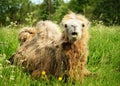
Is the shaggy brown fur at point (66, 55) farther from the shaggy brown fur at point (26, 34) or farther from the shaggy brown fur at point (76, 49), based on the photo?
the shaggy brown fur at point (26, 34)

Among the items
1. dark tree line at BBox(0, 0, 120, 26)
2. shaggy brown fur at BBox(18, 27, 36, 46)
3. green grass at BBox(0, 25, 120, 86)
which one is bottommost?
dark tree line at BBox(0, 0, 120, 26)

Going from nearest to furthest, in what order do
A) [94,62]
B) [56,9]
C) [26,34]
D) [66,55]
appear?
[66,55] → [94,62] → [26,34] → [56,9]

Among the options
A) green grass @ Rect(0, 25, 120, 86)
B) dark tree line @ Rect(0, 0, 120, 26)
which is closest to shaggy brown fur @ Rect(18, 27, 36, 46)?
green grass @ Rect(0, 25, 120, 86)

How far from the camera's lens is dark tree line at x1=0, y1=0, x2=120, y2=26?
5227 centimetres

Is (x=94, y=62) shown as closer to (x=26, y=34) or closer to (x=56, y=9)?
(x=26, y=34)

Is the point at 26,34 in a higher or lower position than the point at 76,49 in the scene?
lower

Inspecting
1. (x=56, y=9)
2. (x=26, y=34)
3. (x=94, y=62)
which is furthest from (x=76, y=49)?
(x=56, y=9)

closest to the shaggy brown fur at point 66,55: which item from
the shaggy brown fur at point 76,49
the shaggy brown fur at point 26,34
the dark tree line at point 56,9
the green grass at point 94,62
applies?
the shaggy brown fur at point 76,49

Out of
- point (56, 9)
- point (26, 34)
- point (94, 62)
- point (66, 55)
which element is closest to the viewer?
point (66, 55)

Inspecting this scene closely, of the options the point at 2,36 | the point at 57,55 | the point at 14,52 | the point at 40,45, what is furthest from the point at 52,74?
the point at 2,36

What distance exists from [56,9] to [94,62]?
56.5 metres

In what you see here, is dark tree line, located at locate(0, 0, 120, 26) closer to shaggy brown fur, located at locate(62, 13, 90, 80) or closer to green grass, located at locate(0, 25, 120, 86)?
green grass, located at locate(0, 25, 120, 86)

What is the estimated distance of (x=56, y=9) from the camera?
211 ft

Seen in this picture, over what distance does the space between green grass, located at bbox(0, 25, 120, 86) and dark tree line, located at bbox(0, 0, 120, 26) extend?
37.4 meters
